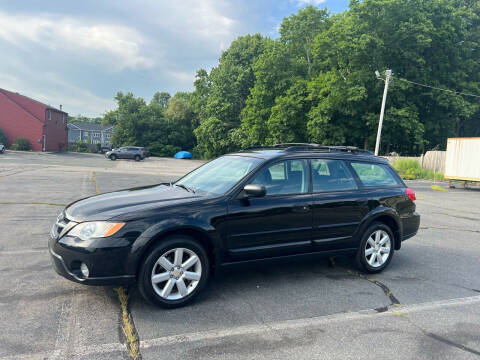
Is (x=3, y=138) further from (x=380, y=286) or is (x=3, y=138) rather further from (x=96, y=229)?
(x=380, y=286)

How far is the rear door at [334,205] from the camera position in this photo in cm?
439

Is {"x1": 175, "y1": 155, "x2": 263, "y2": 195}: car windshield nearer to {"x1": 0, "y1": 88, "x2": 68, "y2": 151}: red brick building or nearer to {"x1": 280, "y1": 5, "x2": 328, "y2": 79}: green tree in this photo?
{"x1": 280, "y1": 5, "x2": 328, "y2": 79}: green tree

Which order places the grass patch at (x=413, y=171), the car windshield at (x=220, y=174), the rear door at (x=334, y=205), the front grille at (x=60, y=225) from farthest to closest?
1. the grass patch at (x=413, y=171)
2. the rear door at (x=334, y=205)
3. the car windshield at (x=220, y=174)
4. the front grille at (x=60, y=225)

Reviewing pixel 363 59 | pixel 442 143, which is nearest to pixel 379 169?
pixel 363 59

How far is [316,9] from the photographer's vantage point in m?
38.3

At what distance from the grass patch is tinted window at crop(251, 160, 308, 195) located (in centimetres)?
2375

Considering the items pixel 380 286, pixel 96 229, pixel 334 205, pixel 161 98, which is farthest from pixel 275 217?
pixel 161 98

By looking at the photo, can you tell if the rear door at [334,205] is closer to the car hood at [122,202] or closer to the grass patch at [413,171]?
the car hood at [122,202]

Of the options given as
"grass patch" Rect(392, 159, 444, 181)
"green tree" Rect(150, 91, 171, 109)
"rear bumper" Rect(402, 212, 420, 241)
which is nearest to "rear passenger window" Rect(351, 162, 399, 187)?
"rear bumper" Rect(402, 212, 420, 241)

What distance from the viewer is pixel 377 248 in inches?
193

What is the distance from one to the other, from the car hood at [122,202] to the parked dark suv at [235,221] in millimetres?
13

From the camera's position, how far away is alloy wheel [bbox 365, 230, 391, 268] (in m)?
4.86

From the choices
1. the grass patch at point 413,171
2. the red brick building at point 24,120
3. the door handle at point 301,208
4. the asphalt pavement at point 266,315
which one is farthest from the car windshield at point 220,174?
the red brick building at point 24,120

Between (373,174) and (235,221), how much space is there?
8.01ft
